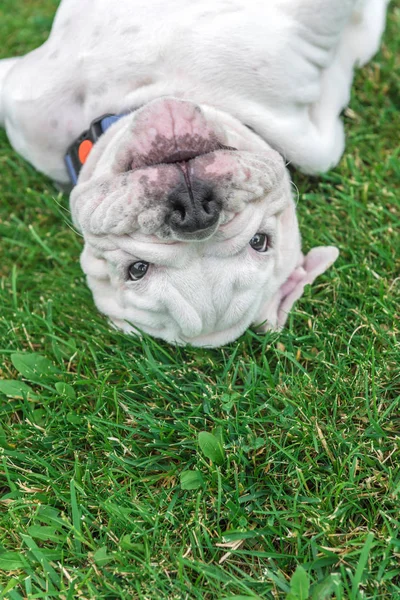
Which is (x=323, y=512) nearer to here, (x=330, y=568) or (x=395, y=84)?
(x=330, y=568)

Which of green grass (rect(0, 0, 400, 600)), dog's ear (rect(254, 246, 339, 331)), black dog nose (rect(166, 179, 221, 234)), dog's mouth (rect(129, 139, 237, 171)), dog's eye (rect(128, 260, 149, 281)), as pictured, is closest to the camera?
black dog nose (rect(166, 179, 221, 234))

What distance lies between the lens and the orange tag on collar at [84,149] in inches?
128

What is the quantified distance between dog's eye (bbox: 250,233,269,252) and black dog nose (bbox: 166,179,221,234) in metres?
0.40

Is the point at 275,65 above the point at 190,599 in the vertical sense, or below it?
above

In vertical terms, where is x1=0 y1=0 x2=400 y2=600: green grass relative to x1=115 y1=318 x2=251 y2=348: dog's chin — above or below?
below

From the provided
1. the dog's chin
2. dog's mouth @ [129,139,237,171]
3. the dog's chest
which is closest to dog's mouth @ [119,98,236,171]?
dog's mouth @ [129,139,237,171]

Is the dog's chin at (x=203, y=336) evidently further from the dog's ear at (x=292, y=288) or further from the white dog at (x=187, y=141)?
the dog's ear at (x=292, y=288)

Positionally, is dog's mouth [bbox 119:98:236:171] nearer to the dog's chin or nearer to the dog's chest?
the dog's chest

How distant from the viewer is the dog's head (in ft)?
8.68

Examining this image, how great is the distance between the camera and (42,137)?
11.8 feet

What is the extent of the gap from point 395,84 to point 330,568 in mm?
3086

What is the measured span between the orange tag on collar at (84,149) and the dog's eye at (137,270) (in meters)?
0.66

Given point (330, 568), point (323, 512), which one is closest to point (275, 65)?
point (323, 512)

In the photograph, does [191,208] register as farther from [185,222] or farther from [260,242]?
[260,242]
